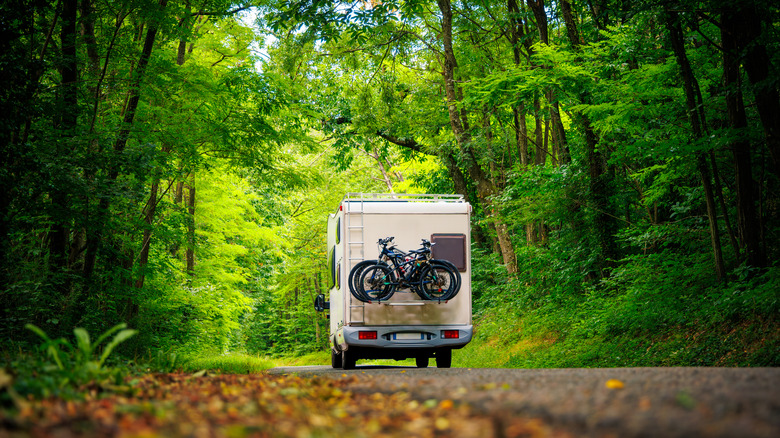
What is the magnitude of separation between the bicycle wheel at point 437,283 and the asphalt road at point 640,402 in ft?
17.5

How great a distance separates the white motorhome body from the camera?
11.0 m

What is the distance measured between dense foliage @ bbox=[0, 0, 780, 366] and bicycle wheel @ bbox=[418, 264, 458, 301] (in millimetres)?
3480

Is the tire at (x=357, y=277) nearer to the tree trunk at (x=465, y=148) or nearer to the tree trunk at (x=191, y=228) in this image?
the tree trunk at (x=191, y=228)

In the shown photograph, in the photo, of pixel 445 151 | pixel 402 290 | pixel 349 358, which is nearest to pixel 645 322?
pixel 402 290

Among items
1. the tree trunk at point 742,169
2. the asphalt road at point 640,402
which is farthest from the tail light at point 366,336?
the tree trunk at point 742,169

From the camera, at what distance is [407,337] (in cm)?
1109

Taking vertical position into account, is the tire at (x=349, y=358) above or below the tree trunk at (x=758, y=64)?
below

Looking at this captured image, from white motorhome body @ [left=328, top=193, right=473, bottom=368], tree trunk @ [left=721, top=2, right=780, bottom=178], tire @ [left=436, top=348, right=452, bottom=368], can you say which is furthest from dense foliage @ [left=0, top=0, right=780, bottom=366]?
white motorhome body @ [left=328, top=193, right=473, bottom=368]

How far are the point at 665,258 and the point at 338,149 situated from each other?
14.6 meters

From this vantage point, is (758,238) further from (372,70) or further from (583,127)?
(372,70)

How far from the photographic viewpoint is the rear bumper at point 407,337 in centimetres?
1093

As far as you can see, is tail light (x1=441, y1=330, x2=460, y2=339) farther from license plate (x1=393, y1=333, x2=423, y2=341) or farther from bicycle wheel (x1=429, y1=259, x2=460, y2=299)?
bicycle wheel (x1=429, y1=259, x2=460, y2=299)

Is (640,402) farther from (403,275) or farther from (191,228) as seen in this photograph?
(191,228)

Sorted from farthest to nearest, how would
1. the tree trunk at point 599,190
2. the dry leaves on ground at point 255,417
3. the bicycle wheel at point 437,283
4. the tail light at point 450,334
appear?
the tree trunk at point 599,190 → the tail light at point 450,334 → the bicycle wheel at point 437,283 → the dry leaves on ground at point 255,417
